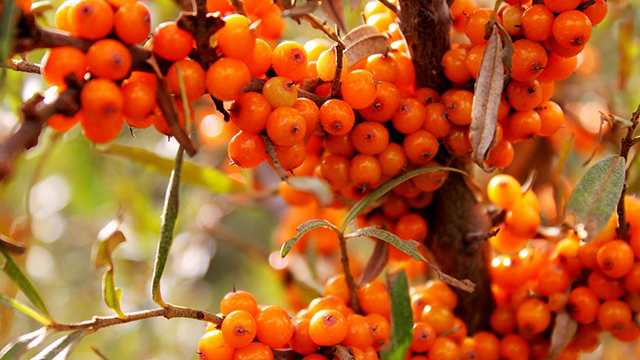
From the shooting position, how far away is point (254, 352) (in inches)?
27.4

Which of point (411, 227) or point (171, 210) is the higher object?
point (171, 210)

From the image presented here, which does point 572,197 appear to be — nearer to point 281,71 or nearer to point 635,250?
point 635,250

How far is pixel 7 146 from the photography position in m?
0.51

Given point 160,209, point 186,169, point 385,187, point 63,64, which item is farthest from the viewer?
point 160,209

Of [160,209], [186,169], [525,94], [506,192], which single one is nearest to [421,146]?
[525,94]

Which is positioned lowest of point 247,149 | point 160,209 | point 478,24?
point 160,209

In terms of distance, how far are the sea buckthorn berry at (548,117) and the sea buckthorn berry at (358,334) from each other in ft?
1.12

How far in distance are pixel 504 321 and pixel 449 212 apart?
0.20 metres

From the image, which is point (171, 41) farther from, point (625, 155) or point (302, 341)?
point (625, 155)

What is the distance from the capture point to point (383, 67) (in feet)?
2.52

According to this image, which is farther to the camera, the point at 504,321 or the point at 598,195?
the point at 504,321

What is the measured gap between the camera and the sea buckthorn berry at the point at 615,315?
2.74 feet

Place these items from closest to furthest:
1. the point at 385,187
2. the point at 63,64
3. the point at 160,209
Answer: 1. the point at 63,64
2. the point at 385,187
3. the point at 160,209

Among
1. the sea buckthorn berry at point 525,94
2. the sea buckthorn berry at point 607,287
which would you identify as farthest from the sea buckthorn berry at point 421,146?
the sea buckthorn berry at point 607,287
